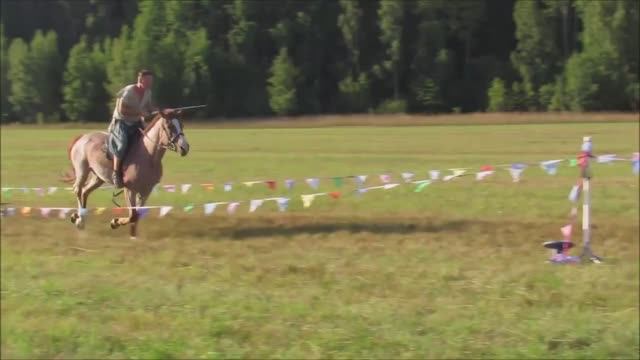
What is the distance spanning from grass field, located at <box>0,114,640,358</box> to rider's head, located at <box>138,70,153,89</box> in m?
5.33

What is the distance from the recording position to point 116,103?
1.88m

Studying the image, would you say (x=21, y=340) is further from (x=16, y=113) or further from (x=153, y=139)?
(x=153, y=139)

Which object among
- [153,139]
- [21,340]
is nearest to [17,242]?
[21,340]

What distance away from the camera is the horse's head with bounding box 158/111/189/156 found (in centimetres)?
187

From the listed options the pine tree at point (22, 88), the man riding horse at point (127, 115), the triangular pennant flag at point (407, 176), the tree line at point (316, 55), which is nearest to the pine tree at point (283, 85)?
the tree line at point (316, 55)

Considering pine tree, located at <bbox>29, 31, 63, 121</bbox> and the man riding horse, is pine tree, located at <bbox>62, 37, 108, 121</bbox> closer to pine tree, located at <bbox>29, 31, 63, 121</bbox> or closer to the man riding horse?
pine tree, located at <bbox>29, 31, 63, 121</bbox>

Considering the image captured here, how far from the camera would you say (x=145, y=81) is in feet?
6.09

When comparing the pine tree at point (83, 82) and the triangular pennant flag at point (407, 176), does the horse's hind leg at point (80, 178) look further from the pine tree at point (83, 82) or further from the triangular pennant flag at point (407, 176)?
the triangular pennant flag at point (407, 176)

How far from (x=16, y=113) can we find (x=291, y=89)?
3.47ft

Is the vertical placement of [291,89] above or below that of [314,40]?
below

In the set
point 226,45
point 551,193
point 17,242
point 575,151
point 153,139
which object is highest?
point 226,45

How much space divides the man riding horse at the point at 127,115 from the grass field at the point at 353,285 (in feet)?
17.2

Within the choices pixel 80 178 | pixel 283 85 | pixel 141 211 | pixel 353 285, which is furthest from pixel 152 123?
pixel 353 285

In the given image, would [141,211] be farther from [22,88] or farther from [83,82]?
[22,88]
